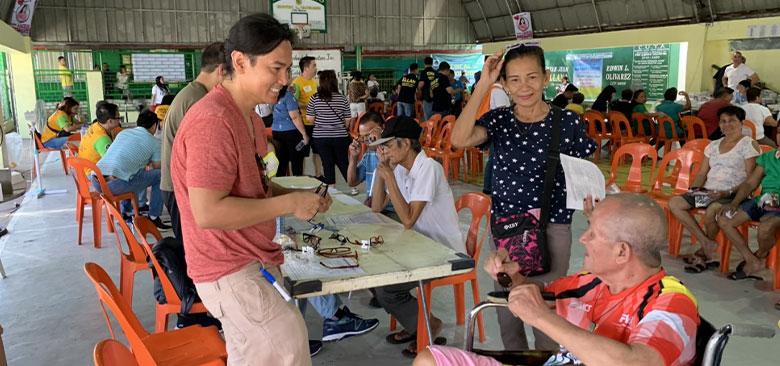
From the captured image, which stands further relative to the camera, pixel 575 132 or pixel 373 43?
pixel 373 43

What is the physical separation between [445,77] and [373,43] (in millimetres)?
A: 9600

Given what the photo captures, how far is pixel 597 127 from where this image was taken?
966 centimetres

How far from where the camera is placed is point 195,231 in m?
1.63

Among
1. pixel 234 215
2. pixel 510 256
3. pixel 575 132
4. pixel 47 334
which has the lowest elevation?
pixel 47 334

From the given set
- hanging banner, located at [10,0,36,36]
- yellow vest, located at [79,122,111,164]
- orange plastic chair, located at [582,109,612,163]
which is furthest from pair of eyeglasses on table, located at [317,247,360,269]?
hanging banner, located at [10,0,36,36]

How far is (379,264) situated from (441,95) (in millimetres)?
8144

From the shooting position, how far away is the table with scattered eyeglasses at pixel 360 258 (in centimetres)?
211

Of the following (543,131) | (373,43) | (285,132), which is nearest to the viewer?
(543,131)

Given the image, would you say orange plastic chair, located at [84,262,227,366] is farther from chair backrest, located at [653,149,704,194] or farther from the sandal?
chair backrest, located at [653,149,704,194]

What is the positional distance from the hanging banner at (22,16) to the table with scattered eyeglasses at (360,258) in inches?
541

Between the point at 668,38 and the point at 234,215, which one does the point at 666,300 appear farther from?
the point at 668,38

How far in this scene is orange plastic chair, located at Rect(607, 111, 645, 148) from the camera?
28.7 feet

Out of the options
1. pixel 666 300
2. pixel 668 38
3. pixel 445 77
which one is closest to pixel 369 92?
pixel 445 77

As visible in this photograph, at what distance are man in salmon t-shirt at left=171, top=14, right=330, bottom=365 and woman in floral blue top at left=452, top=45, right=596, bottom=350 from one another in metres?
0.82
